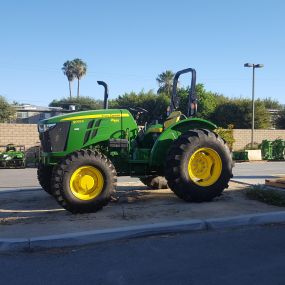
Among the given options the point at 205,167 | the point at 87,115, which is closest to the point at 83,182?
the point at 87,115

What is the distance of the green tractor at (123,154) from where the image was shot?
758 cm

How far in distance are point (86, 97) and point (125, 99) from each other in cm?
2272

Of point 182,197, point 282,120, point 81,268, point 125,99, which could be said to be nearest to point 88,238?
point 81,268

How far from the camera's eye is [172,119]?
915 centimetres

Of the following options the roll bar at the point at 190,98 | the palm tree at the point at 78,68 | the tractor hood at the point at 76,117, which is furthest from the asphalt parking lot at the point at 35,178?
the palm tree at the point at 78,68

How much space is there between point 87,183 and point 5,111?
1804 inches

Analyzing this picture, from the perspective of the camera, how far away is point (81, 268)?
5.07 metres

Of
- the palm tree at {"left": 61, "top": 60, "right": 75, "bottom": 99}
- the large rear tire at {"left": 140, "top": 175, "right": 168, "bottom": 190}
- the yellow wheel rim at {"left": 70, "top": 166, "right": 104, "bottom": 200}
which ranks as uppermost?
the palm tree at {"left": 61, "top": 60, "right": 75, "bottom": 99}

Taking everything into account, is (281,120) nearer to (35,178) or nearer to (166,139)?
(35,178)

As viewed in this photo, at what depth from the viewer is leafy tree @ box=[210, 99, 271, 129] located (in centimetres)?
4650

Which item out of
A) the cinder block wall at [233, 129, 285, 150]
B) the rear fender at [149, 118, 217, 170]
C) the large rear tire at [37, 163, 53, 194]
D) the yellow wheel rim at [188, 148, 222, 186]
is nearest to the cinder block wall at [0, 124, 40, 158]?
the cinder block wall at [233, 129, 285, 150]

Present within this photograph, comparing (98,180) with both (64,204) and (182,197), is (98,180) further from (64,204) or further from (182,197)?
(182,197)

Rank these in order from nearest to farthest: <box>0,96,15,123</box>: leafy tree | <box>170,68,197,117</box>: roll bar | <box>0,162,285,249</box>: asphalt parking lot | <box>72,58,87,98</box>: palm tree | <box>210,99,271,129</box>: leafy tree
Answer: <box>0,162,285,249</box>: asphalt parking lot
<box>170,68,197,117</box>: roll bar
<box>210,99,271,129</box>: leafy tree
<box>0,96,15,123</box>: leafy tree
<box>72,58,87,98</box>: palm tree

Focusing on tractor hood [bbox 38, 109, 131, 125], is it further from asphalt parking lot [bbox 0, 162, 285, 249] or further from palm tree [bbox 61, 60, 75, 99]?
palm tree [bbox 61, 60, 75, 99]
